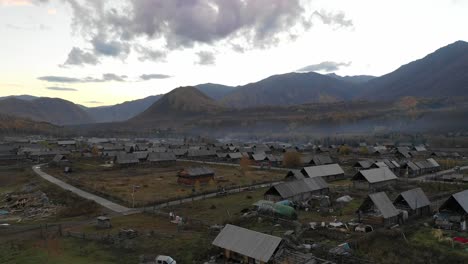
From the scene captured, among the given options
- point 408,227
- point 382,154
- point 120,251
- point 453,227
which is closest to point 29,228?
point 120,251

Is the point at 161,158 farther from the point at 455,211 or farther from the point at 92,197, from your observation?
the point at 455,211

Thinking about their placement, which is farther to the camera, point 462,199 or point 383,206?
point 462,199

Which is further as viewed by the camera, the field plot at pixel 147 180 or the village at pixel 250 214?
the field plot at pixel 147 180

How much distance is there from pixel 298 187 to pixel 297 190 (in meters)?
0.66

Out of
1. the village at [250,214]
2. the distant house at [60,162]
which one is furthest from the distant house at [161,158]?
the distant house at [60,162]

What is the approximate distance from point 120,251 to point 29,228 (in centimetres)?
1587

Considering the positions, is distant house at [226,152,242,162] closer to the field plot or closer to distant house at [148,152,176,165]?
the field plot

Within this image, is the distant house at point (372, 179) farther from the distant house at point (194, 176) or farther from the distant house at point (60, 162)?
the distant house at point (60, 162)

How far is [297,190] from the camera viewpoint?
160 feet

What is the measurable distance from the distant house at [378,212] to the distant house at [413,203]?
241cm

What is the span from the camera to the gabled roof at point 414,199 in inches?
1531

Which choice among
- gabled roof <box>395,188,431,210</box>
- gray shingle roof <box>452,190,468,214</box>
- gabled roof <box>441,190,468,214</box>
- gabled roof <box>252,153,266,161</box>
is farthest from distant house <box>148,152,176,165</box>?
gray shingle roof <box>452,190,468,214</box>

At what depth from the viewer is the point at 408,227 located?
115 feet

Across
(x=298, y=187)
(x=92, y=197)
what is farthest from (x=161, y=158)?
(x=298, y=187)
